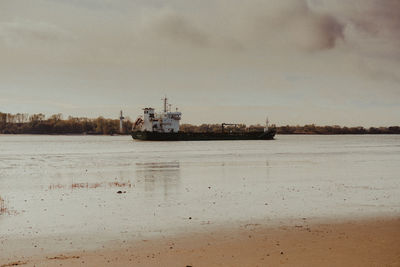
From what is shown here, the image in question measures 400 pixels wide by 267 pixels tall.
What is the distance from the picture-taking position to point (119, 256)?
9.80 metres

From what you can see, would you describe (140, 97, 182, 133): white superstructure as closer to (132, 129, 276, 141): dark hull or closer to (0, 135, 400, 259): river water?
(132, 129, 276, 141): dark hull

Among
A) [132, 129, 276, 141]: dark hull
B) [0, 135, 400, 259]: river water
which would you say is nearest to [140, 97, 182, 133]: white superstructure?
[132, 129, 276, 141]: dark hull

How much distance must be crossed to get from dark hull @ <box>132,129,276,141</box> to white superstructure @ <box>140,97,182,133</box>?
1959 mm

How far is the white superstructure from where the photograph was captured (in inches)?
4788

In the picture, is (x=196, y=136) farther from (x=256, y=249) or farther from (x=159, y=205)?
(x=256, y=249)

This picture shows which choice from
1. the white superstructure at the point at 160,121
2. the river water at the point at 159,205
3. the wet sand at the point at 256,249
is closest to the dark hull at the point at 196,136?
the white superstructure at the point at 160,121

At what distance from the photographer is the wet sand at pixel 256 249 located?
929 cm

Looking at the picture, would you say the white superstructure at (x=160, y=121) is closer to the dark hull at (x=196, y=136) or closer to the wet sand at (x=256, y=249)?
the dark hull at (x=196, y=136)

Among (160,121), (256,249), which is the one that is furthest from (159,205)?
(160,121)

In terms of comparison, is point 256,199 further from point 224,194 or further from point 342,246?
point 342,246

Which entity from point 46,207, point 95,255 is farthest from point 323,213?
point 46,207

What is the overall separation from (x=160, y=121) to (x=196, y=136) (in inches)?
645

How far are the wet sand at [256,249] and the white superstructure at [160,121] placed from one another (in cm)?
10988

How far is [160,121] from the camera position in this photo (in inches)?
4798
